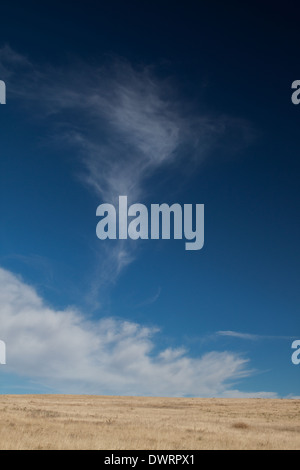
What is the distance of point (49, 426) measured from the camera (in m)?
28.4

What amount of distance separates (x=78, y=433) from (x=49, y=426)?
424cm

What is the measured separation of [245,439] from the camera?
25141 mm

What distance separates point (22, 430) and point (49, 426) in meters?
3.58
